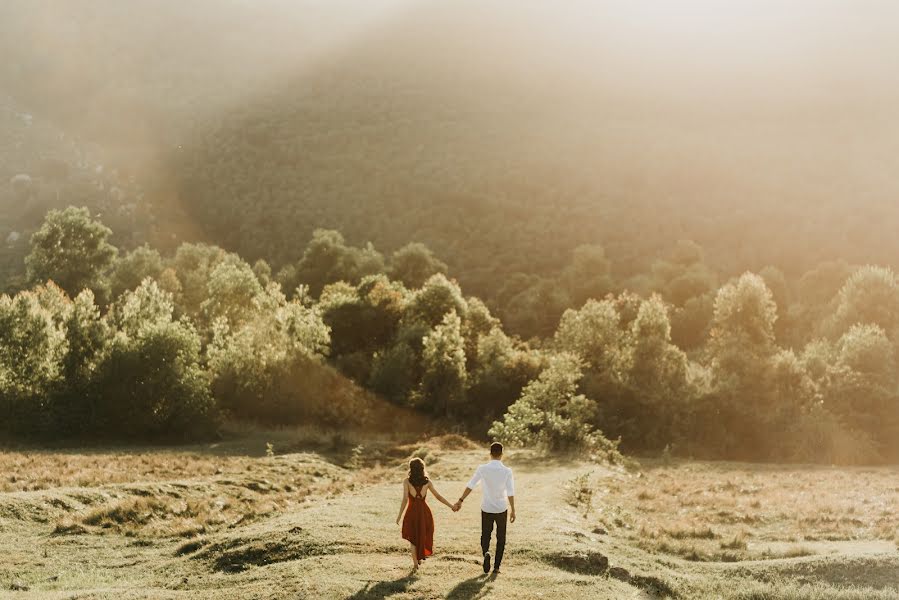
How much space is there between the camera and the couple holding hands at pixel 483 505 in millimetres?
17391

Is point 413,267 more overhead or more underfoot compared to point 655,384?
more overhead

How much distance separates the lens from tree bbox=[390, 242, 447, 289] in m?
107

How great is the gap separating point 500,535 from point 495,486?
47.9 inches

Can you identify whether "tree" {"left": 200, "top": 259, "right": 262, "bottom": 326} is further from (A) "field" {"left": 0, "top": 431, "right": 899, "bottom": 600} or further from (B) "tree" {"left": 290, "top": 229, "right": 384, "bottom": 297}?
(A) "field" {"left": 0, "top": 431, "right": 899, "bottom": 600}

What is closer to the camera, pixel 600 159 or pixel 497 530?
pixel 497 530

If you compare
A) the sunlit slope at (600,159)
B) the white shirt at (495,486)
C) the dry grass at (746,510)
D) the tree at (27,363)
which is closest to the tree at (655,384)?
the dry grass at (746,510)

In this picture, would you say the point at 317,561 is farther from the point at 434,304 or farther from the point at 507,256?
the point at 507,256

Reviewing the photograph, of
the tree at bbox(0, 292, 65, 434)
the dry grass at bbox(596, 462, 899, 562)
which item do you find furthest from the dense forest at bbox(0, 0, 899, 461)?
the dry grass at bbox(596, 462, 899, 562)

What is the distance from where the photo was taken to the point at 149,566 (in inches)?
830

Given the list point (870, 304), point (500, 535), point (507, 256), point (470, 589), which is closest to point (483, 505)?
point (500, 535)

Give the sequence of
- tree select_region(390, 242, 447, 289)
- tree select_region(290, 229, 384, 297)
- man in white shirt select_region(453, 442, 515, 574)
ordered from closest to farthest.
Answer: man in white shirt select_region(453, 442, 515, 574), tree select_region(390, 242, 447, 289), tree select_region(290, 229, 384, 297)

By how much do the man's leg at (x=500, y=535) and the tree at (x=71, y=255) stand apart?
93267 mm

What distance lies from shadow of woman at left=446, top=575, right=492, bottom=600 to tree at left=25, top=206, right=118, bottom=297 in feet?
307

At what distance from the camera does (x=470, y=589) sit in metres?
16.4
